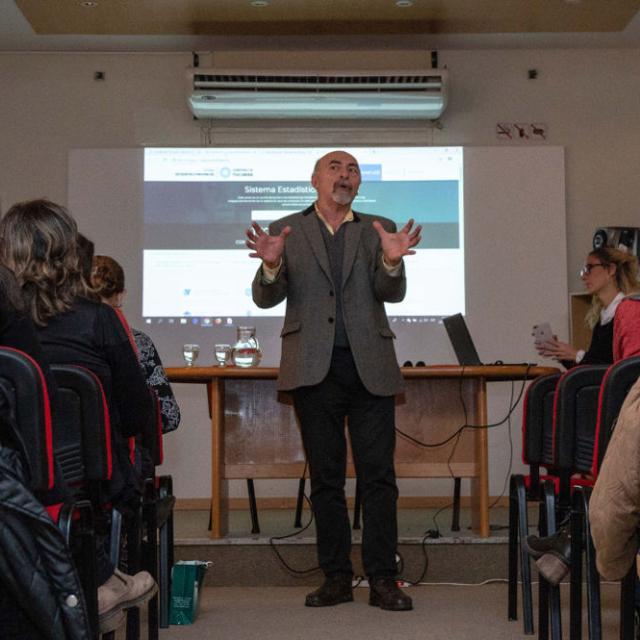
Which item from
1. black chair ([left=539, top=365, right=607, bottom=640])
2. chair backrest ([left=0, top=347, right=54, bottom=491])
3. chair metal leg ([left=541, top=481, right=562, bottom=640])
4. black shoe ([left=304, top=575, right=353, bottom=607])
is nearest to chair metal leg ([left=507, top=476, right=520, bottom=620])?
chair metal leg ([left=541, top=481, right=562, bottom=640])

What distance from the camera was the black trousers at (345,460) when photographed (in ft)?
11.3

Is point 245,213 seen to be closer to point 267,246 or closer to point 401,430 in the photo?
point 401,430

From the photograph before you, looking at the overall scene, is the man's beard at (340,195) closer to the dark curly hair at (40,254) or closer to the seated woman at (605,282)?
the dark curly hair at (40,254)

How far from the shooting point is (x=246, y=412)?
15.0 feet

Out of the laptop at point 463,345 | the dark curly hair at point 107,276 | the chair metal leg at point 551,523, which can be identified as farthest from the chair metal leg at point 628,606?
the laptop at point 463,345

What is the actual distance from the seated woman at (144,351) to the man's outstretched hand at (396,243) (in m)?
0.88

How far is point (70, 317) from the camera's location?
258cm

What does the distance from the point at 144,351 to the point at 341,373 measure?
2.32 feet

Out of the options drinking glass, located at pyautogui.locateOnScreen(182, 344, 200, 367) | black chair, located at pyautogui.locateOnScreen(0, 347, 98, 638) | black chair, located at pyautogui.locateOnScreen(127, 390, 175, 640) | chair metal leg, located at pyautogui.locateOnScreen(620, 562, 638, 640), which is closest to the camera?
black chair, located at pyautogui.locateOnScreen(0, 347, 98, 638)

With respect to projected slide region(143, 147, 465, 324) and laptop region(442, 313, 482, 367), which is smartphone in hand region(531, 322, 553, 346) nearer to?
laptop region(442, 313, 482, 367)

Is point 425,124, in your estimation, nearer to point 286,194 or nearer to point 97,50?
point 286,194

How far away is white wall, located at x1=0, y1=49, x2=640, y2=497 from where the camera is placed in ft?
21.0

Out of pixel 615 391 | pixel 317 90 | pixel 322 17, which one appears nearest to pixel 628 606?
pixel 615 391

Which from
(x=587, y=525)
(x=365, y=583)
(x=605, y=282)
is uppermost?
(x=605, y=282)
